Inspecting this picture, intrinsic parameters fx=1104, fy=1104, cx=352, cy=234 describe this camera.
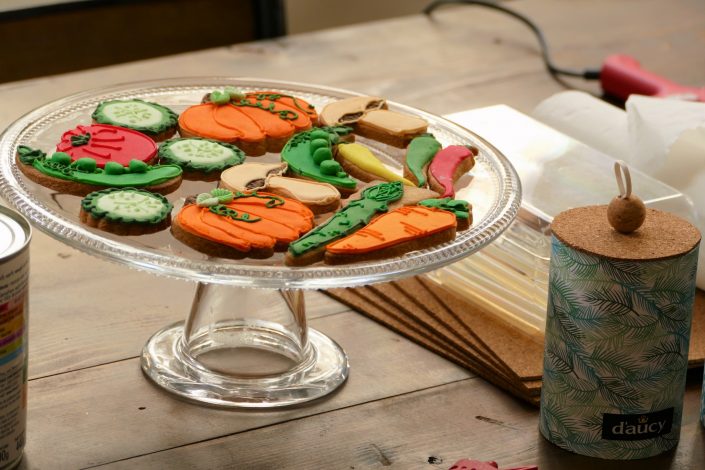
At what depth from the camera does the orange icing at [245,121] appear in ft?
2.75

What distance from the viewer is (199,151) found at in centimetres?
80

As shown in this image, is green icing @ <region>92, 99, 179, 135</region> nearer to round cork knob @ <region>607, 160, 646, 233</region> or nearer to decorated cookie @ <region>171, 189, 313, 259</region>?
decorated cookie @ <region>171, 189, 313, 259</region>

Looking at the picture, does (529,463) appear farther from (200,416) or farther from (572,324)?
(200,416)

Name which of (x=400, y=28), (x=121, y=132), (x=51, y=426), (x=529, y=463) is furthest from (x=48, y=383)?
(x=400, y=28)

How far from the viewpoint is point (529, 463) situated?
0.70 metres

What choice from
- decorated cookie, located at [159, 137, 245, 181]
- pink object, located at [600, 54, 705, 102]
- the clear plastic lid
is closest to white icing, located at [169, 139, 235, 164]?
decorated cookie, located at [159, 137, 245, 181]

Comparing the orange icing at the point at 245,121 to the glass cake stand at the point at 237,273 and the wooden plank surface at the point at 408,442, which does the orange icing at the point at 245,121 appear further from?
the wooden plank surface at the point at 408,442

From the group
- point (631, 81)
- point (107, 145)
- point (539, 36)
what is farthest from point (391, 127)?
point (539, 36)

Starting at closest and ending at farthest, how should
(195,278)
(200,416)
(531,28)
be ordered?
1. (195,278)
2. (200,416)
3. (531,28)

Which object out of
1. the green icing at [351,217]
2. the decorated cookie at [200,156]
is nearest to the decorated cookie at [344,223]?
the green icing at [351,217]

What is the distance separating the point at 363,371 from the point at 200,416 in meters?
0.13

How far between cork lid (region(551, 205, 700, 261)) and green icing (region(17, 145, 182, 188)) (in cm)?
27

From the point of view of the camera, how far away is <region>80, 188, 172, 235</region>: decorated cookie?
0.68m

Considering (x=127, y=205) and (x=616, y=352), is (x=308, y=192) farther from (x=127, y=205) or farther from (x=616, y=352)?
(x=616, y=352)
